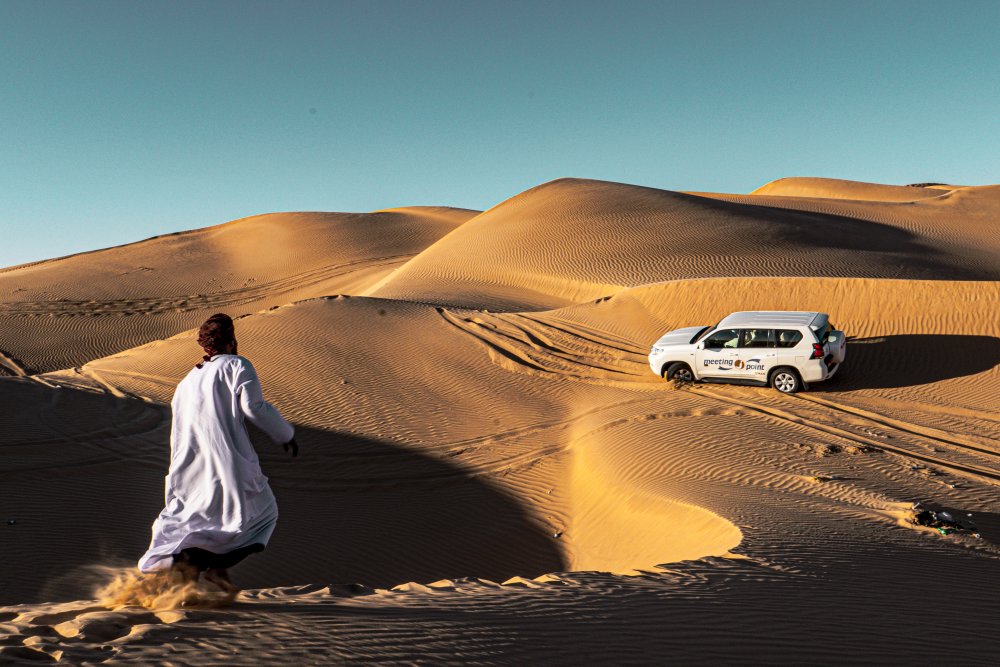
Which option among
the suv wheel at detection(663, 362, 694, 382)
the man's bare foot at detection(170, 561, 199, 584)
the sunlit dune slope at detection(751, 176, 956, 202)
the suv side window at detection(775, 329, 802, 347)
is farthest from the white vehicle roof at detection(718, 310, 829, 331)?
the sunlit dune slope at detection(751, 176, 956, 202)

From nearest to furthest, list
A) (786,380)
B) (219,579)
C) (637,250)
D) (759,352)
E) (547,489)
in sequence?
(219,579), (547,489), (786,380), (759,352), (637,250)

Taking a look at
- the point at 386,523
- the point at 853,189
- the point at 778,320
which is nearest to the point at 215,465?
the point at 386,523

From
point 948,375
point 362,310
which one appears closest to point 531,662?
point 948,375

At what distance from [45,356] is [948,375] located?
3144cm

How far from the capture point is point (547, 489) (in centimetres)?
1084

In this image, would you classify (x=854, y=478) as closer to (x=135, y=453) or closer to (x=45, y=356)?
(x=135, y=453)

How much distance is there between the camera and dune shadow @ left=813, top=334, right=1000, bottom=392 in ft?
48.3

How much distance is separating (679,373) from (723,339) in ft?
3.94

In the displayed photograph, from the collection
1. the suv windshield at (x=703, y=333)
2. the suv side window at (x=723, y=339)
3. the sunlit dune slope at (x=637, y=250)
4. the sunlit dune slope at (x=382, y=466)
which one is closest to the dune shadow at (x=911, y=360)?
the suv side window at (x=723, y=339)

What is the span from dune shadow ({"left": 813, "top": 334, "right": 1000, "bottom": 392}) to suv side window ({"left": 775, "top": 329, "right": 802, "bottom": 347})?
1359 millimetres

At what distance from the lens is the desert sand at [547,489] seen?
412 centimetres

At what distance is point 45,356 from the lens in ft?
94.0

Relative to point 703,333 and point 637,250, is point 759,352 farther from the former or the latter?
point 637,250

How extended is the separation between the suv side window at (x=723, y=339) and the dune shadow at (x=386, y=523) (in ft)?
20.9
